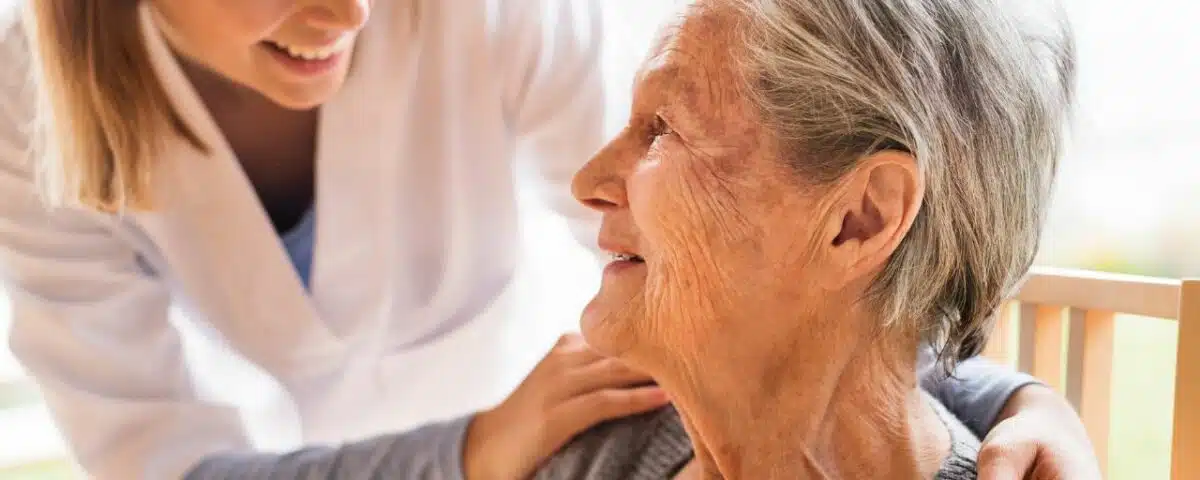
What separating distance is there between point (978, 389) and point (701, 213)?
0.45 meters

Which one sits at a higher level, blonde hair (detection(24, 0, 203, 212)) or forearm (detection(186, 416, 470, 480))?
blonde hair (detection(24, 0, 203, 212))

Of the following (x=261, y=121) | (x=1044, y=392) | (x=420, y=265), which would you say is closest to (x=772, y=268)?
(x=1044, y=392)

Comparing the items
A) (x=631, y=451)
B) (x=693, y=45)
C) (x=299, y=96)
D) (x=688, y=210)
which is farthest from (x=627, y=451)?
(x=299, y=96)

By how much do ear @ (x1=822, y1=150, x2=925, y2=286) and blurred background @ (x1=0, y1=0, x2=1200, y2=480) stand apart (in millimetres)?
394

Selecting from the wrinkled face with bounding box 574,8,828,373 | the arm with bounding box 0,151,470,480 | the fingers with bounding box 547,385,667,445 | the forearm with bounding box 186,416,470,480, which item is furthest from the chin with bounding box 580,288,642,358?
the arm with bounding box 0,151,470,480

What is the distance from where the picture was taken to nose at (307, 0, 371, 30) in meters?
1.07

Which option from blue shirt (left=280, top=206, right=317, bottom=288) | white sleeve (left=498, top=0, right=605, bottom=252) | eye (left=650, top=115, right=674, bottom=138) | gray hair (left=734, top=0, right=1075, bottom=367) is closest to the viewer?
gray hair (left=734, top=0, right=1075, bottom=367)

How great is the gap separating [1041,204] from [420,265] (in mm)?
810

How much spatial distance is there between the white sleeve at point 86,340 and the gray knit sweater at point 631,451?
47cm

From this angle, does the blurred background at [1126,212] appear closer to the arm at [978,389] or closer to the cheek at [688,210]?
the arm at [978,389]

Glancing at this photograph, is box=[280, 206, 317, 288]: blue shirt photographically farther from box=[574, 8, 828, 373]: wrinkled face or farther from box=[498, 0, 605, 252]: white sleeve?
box=[574, 8, 828, 373]: wrinkled face

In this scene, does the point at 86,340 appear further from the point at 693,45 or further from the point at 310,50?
the point at 693,45

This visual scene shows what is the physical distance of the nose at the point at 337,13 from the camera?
3.50 ft

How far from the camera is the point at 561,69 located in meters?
1.26
